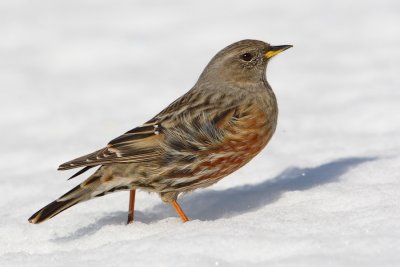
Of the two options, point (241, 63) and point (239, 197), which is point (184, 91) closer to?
point (241, 63)

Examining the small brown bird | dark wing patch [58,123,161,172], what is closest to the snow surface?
the small brown bird

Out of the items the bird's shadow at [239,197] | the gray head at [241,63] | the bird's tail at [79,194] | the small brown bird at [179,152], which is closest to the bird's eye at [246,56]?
the gray head at [241,63]

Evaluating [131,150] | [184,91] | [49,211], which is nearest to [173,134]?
[131,150]

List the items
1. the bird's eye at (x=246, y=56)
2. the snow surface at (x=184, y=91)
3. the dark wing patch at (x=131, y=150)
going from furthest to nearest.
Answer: the bird's eye at (x=246, y=56), the dark wing patch at (x=131, y=150), the snow surface at (x=184, y=91)

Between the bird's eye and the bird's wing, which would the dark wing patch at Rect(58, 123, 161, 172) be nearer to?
the bird's wing

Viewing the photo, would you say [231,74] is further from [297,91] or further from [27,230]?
[297,91]

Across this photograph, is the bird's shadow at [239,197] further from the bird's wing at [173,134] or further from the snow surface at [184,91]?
the bird's wing at [173,134]

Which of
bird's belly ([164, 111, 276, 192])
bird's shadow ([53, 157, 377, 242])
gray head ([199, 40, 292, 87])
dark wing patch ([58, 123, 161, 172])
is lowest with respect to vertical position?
bird's shadow ([53, 157, 377, 242])
